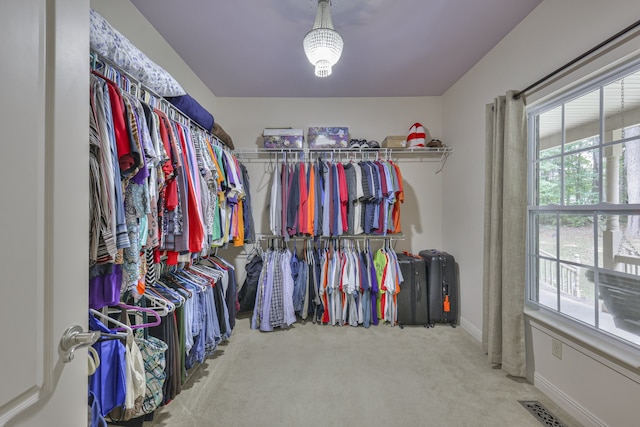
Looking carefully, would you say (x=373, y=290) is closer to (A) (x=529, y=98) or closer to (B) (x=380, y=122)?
(B) (x=380, y=122)

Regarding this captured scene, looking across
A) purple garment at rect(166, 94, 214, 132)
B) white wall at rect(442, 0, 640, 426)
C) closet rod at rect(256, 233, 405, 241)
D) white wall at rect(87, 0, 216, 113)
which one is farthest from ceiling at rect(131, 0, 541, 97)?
closet rod at rect(256, 233, 405, 241)

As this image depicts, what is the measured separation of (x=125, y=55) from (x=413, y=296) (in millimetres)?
3018

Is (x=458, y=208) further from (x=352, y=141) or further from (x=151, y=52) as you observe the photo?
(x=151, y=52)

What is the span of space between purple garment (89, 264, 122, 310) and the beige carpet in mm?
943

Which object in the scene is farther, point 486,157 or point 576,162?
point 486,157

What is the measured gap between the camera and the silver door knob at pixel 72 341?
59 cm

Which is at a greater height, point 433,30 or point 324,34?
point 433,30

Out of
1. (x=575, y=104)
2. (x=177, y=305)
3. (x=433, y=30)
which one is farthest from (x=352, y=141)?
(x=177, y=305)

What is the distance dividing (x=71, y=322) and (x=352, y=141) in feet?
9.39

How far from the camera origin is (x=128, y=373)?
1204mm

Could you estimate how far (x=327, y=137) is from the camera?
3008 millimetres

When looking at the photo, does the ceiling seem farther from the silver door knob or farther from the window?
the silver door knob

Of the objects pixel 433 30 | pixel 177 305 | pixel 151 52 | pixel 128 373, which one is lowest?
pixel 128 373

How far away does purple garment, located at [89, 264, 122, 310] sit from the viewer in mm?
1088
